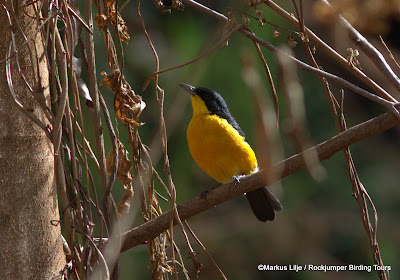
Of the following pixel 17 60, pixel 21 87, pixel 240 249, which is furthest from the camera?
pixel 240 249

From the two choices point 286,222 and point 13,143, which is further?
point 286,222

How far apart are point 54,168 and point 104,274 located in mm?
306

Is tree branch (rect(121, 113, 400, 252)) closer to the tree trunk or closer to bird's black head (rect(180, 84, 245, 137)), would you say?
the tree trunk

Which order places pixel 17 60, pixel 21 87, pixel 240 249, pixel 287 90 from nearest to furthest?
pixel 287 90 → pixel 17 60 → pixel 21 87 → pixel 240 249

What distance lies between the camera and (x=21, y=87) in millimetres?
1447

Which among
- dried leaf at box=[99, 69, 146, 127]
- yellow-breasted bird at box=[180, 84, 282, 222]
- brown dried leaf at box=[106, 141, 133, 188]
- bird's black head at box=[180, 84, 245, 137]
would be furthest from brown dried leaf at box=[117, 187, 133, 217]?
bird's black head at box=[180, 84, 245, 137]

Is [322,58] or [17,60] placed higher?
[322,58]

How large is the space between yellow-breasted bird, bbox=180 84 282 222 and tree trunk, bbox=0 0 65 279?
1878 mm

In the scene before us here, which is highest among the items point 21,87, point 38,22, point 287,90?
point 38,22

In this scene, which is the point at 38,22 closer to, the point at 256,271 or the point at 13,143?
the point at 13,143

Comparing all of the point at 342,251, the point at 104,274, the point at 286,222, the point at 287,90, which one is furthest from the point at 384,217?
the point at 287,90

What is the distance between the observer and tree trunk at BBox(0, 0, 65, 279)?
1.39 m

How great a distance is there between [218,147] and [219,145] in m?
0.01

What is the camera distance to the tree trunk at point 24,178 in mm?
1394
